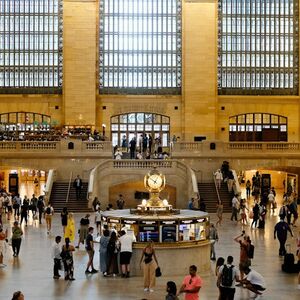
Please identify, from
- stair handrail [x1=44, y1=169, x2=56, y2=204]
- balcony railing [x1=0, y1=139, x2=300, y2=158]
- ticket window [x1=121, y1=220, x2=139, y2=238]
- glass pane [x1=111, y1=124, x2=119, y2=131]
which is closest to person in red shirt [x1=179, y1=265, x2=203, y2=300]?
ticket window [x1=121, y1=220, x2=139, y2=238]

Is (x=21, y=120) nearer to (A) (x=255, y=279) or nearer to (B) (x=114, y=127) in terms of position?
(B) (x=114, y=127)

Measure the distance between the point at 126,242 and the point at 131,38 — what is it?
3302cm

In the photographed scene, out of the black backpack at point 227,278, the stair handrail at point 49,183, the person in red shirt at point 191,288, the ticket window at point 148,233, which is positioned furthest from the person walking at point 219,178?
the person in red shirt at point 191,288

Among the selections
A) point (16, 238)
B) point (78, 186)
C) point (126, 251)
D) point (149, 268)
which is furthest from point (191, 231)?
point (78, 186)

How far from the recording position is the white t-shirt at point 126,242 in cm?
1816

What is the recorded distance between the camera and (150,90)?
50.0 m

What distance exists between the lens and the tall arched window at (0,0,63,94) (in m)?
49.5

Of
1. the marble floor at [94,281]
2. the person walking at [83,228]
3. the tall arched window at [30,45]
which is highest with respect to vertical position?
the tall arched window at [30,45]

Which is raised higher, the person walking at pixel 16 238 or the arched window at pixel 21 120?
the arched window at pixel 21 120

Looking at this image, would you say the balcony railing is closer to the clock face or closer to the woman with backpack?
the clock face

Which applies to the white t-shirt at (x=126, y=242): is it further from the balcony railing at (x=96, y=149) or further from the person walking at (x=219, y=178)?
the balcony railing at (x=96, y=149)

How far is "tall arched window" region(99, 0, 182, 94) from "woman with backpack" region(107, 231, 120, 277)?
31.8 m

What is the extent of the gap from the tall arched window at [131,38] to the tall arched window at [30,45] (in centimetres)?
292

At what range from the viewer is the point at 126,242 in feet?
59.8
